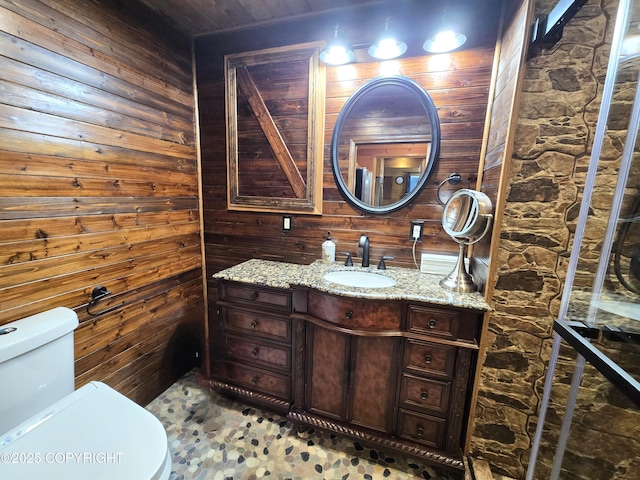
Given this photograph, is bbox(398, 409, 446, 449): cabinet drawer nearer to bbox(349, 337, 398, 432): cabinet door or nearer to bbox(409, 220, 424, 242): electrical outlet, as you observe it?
bbox(349, 337, 398, 432): cabinet door

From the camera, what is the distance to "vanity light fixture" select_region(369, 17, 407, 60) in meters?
1.46

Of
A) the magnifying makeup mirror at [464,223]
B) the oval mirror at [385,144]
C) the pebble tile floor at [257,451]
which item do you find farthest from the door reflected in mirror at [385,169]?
the pebble tile floor at [257,451]

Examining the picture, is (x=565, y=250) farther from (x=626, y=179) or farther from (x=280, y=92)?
(x=280, y=92)

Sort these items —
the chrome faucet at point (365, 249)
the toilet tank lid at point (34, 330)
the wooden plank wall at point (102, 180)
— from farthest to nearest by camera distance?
the chrome faucet at point (365, 249)
the wooden plank wall at point (102, 180)
the toilet tank lid at point (34, 330)

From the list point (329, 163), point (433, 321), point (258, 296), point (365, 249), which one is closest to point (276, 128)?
point (329, 163)

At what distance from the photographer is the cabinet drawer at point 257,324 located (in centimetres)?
156

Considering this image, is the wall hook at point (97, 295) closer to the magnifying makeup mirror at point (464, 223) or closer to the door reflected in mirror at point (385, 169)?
the door reflected in mirror at point (385, 169)

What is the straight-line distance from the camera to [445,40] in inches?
57.1

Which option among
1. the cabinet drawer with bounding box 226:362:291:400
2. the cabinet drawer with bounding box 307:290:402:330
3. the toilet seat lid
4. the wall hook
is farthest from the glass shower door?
the wall hook

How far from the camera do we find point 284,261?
199cm

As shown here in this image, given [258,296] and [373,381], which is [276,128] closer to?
[258,296]

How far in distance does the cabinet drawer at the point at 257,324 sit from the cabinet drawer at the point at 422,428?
727 millimetres

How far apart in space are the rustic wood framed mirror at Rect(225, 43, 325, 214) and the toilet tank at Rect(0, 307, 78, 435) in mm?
1199

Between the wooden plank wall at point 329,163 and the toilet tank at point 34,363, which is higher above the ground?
the wooden plank wall at point 329,163
